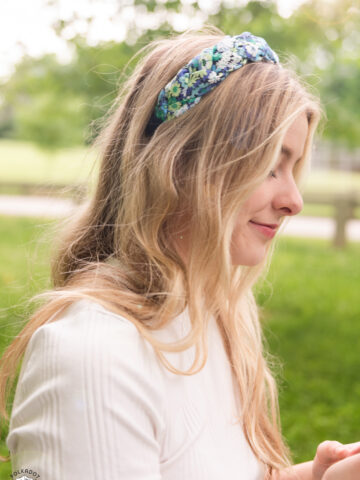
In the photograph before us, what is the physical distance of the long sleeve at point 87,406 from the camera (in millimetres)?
1207

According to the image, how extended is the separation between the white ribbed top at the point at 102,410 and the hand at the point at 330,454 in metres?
0.39

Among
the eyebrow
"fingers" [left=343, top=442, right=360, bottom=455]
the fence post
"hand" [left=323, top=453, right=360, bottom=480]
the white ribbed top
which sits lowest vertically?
the fence post

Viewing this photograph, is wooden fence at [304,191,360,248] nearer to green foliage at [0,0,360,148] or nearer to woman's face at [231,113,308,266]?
green foliage at [0,0,360,148]

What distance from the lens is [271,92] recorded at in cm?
155

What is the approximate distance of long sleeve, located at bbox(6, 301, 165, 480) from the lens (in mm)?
1207

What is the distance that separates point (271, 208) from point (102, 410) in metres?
0.66

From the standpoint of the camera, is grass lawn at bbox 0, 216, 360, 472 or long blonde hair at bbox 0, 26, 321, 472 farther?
grass lawn at bbox 0, 216, 360, 472

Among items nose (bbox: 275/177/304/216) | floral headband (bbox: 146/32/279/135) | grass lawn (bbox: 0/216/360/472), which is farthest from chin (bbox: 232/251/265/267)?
grass lawn (bbox: 0/216/360/472)

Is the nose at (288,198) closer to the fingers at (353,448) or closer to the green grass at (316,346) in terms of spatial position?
the fingers at (353,448)

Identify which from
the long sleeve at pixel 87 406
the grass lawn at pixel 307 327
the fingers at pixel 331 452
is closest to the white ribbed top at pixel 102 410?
the long sleeve at pixel 87 406

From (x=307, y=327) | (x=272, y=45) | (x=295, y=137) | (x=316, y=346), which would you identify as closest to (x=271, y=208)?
(x=295, y=137)

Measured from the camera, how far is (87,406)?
1.21 metres

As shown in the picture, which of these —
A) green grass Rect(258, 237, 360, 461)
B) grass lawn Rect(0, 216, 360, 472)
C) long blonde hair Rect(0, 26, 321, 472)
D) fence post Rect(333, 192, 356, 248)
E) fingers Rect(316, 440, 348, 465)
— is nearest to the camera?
long blonde hair Rect(0, 26, 321, 472)

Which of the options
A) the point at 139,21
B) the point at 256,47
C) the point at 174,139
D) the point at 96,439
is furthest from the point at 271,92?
the point at 139,21
